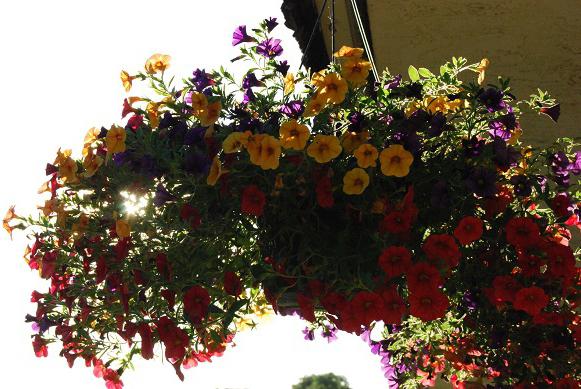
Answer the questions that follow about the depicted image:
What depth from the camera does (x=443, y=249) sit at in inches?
69.9

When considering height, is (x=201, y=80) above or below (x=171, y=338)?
above

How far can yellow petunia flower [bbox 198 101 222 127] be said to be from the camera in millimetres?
1939

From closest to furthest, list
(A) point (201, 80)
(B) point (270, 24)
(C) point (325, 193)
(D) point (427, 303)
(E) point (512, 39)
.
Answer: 1. (D) point (427, 303)
2. (C) point (325, 193)
3. (A) point (201, 80)
4. (B) point (270, 24)
5. (E) point (512, 39)

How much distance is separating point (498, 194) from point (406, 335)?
687 millimetres

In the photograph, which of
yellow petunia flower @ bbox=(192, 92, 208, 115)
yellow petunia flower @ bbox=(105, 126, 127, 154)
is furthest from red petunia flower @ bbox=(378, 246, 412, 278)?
yellow petunia flower @ bbox=(105, 126, 127, 154)

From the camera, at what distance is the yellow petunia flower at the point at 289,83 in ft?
6.78

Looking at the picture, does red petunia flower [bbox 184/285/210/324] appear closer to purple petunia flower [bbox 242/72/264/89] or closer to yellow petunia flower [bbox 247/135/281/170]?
yellow petunia flower [bbox 247/135/281/170]

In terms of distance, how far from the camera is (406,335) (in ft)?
8.08

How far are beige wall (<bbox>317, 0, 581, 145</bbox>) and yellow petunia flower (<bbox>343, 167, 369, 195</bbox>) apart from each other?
1.98 metres

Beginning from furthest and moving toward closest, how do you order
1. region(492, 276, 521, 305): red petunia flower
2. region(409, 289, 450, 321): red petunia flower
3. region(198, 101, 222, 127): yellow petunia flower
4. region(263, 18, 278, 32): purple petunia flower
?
region(263, 18, 278, 32): purple petunia flower < region(198, 101, 222, 127): yellow petunia flower < region(492, 276, 521, 305): red petunia flower < region(409, 289, 450, 321): red petunia flower

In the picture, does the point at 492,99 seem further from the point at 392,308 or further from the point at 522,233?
the point at 392,308

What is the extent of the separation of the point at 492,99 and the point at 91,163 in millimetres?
1016

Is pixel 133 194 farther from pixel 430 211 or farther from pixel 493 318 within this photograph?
pixel 493 318

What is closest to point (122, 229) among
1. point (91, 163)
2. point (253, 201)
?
point (91, 163)
